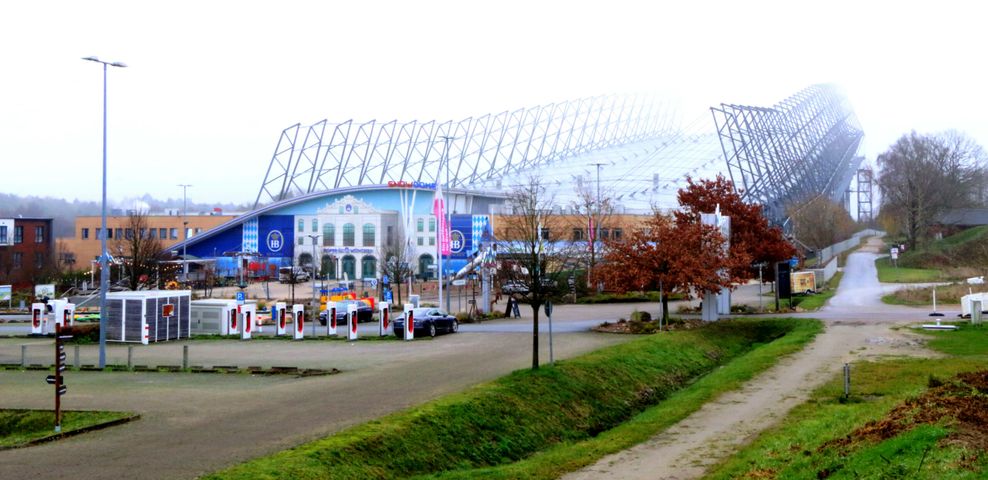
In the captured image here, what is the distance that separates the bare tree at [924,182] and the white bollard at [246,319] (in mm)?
59127

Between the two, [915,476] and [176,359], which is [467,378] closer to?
[176,359]

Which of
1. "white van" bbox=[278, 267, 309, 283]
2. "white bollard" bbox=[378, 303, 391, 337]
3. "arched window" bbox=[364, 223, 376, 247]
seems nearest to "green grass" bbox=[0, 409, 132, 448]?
"white bollard" bbox=[378, 303, 391, 337]

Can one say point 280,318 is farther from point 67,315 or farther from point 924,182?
point 924,182

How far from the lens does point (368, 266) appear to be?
3533 inches

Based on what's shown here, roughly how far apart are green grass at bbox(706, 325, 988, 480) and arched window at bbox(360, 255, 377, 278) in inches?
2685

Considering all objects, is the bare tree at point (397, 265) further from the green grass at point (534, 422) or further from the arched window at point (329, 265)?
the green grass at point (534, 422)

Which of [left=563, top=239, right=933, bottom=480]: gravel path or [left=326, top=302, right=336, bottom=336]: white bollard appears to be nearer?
[left=563, top=239, right=933, bottom=480]: gravel path

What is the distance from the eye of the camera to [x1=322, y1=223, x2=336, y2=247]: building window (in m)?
90.9

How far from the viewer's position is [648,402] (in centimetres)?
2375

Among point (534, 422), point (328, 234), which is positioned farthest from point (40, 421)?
point (328, 234)

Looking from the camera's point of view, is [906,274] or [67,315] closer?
[67,315]

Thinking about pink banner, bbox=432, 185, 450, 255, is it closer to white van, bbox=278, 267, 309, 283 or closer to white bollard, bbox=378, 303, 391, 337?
white bollard, bbox=378, 303, 391, 337

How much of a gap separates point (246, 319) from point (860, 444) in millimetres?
29664

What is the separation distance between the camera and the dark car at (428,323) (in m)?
35.9
